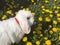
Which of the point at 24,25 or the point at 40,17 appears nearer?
the point at 24,25

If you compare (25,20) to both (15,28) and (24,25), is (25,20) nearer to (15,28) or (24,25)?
(24,25)

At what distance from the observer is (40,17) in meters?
3.64

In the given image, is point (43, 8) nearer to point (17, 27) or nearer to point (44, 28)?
point (44, 28)

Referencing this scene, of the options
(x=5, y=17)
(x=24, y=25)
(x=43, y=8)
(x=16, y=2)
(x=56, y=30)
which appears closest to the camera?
(x=24, y=25)

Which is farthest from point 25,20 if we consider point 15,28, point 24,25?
point 15,28

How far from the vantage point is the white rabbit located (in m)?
3.04

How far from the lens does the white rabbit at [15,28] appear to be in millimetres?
3037

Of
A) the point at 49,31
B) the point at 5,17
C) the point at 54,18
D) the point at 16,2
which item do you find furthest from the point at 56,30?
the point at 16,2

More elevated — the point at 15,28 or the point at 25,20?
the point at 25,20

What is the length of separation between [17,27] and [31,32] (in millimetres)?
368

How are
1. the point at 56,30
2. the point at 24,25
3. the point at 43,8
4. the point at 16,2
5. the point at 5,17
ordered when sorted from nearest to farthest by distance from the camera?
the point at 24,25 → the point at 56,30 → the point at 5,17 → the point at 43,8 → the point at 16,2

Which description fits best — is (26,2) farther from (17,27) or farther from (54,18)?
(17,27)

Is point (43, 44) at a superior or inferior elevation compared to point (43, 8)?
inferior

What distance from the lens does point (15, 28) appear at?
314cm
